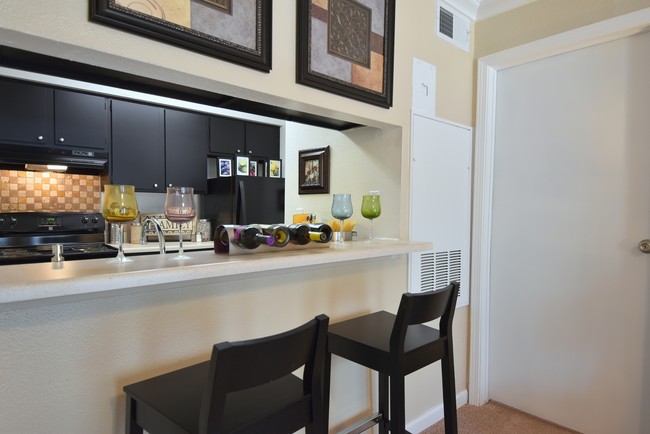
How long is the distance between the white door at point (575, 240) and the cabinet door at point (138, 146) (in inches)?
114

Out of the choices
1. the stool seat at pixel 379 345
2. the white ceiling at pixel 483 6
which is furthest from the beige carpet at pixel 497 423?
the white ceiling at pixel 483 6

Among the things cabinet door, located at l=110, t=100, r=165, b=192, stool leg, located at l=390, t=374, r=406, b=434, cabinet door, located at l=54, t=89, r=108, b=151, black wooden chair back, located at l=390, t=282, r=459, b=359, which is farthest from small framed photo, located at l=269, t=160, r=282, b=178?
stool leg, located at l=390, t=374, r=406, b=434

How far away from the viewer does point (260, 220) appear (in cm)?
371

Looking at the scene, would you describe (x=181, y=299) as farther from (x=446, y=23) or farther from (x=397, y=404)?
(x=446, y=23)

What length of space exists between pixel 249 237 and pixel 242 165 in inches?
116

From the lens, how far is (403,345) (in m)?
1.33

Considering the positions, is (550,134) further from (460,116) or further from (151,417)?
(151,417)

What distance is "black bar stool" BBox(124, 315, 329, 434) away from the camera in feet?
2.65

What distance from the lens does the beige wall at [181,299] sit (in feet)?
3.27

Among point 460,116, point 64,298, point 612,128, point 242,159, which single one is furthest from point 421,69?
point 242,159

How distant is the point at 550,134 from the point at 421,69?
848mm

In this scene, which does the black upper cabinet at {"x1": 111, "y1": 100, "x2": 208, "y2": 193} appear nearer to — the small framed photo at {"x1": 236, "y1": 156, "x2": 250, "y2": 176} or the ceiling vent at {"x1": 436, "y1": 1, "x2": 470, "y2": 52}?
the small framed photo at {"x1": 236, "y1": 156, "x2": 250, "y2": 176}

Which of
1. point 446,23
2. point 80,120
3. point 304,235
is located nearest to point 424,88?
point 446,23

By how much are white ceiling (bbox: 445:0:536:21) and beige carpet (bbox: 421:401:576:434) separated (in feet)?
7.90
